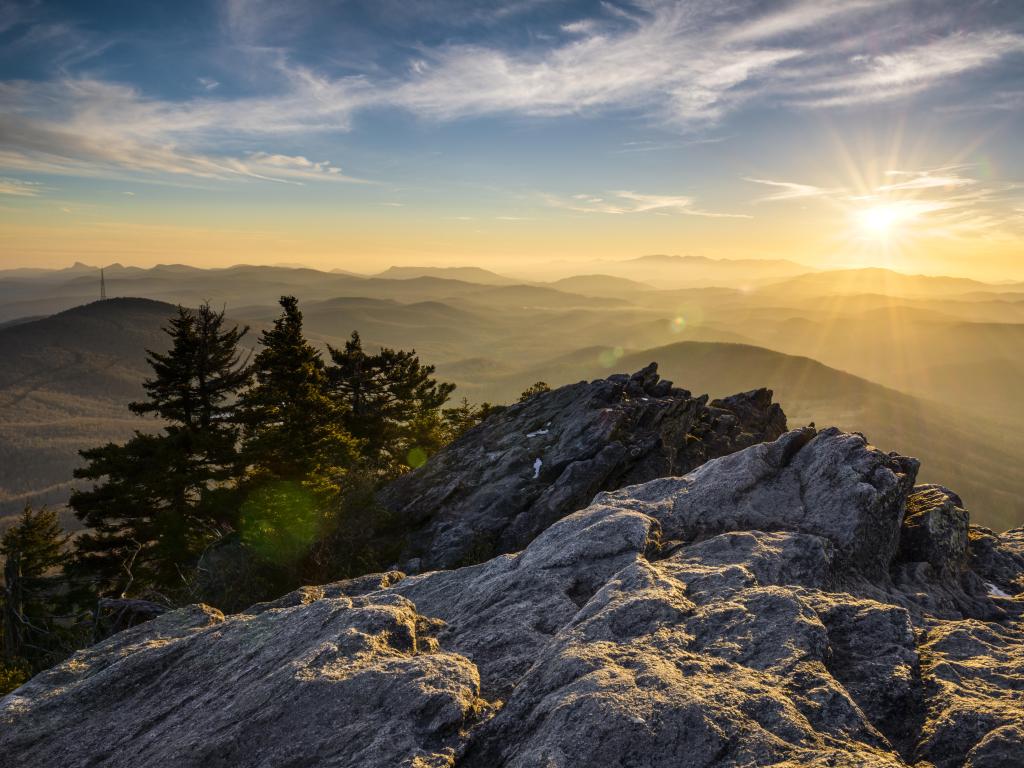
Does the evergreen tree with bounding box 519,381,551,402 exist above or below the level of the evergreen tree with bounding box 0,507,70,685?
above

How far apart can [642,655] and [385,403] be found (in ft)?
137

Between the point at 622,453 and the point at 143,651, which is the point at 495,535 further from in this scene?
the point at 143,651

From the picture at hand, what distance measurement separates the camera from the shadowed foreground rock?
7.81 m

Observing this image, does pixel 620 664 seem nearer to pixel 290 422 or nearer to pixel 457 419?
pixel 290 422

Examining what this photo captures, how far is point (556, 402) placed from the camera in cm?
3888

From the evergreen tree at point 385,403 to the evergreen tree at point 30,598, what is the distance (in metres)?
21.0

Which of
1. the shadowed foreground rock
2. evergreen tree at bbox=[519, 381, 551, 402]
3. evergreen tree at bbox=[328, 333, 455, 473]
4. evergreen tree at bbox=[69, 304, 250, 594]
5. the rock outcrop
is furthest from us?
evergreen tree at bbox=[519, 381, 551, 402]

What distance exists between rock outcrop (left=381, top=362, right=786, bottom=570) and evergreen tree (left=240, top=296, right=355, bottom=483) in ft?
15.9

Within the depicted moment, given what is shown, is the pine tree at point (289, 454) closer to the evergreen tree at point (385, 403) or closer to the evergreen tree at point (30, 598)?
the evergreen tree at point (385, 403)

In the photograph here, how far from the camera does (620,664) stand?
8.93m

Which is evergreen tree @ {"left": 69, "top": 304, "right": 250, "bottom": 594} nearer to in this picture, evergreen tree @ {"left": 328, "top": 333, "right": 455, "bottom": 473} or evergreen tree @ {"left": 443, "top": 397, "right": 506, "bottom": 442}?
evergreen tree @ {"left": 328, "top": 333, "right": 455, "bottom": 473}

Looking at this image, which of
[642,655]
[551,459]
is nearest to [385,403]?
[551,459]

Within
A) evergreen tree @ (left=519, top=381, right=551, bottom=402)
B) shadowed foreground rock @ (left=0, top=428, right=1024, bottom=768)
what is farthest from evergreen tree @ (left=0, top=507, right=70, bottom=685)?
evergreen tree @ (left=519, top=381, right=551, bottom=402)

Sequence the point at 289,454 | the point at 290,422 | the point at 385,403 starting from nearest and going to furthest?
the point at 289,454, the point at 290,422, the point at 385,403
